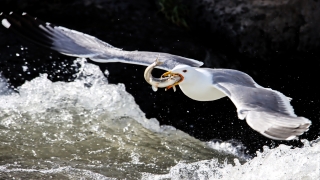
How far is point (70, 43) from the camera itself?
623 cm

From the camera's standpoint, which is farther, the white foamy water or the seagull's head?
the seagull's head

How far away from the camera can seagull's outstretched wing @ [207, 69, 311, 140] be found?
4355mm

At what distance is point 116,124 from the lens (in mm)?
7355

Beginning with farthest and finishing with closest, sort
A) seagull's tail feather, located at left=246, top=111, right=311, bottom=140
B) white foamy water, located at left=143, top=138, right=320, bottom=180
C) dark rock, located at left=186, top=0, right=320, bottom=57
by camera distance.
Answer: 1. dark rock, located at left=186, top=0, right=320, bottom=57
2. white foamy water, located at left=143, top=138, right=320, bottom=180
3. seagull's tail feather, located at left=246, top=111, right=311, bottom=140

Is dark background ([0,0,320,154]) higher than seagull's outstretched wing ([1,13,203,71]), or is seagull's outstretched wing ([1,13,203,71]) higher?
dark background ([0,0,320,154])

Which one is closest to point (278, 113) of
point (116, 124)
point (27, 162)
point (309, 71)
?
point (27, 162)

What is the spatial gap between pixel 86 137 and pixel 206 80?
6.07 ft

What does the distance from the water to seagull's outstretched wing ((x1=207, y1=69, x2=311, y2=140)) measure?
43.5 inches

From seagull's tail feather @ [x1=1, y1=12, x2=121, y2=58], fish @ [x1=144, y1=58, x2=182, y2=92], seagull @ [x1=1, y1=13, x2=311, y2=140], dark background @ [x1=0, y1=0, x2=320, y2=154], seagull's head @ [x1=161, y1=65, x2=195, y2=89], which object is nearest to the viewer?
seagull @ [x1=1, y1=13, x2=311, y2=140]

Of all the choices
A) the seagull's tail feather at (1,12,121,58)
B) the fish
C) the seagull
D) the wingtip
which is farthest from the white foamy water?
the wingtip

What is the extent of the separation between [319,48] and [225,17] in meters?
1.21

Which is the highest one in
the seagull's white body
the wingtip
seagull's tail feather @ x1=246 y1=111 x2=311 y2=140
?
the wingtip

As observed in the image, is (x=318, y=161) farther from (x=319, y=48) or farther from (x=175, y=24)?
(x=175, y=24)

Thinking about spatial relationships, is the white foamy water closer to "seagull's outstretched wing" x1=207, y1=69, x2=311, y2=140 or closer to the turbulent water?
the turbulent water
